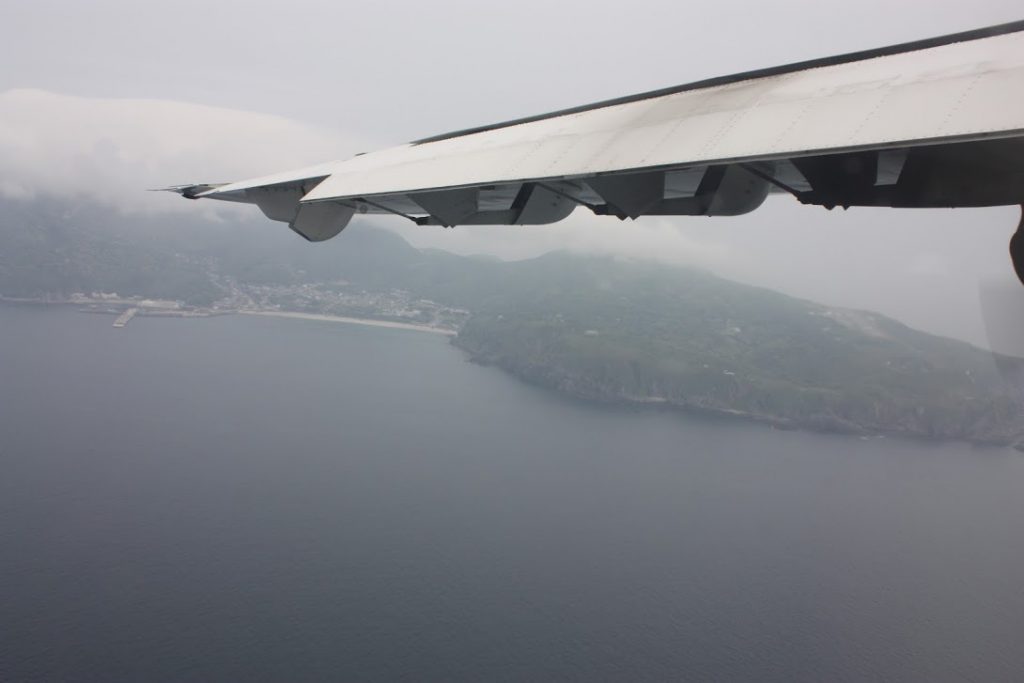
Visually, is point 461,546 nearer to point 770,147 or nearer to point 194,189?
point 194,189

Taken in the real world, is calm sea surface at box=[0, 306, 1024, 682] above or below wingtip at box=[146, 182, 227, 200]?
below

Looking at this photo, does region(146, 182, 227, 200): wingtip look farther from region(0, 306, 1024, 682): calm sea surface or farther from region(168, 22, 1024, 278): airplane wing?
region(0, 306, 1024, 682): calm sea surface

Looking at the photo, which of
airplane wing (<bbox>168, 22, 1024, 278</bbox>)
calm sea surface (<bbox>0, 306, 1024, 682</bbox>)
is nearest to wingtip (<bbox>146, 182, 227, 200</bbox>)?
airplane wing (<bbox>168, 22, 1024, 278</bbox>)

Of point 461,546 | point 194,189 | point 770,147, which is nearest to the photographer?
point 770,147

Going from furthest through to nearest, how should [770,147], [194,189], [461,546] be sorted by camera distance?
[461,546], [194,189], [770,147]

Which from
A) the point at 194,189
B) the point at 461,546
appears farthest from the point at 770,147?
the point at 461,546

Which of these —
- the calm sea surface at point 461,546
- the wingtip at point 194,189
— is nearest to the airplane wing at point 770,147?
the wingtip at point 194,189
